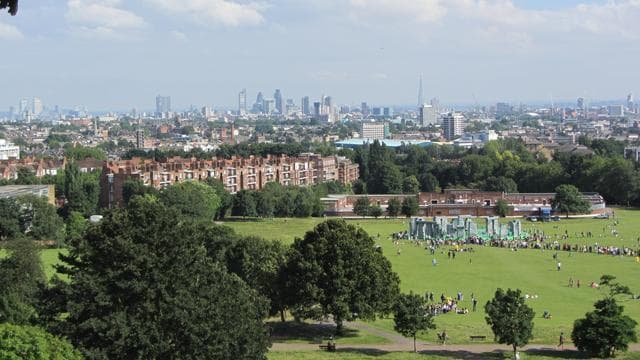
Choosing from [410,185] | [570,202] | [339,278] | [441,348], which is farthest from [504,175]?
[441,348]

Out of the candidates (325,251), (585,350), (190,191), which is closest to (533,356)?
(585,350)

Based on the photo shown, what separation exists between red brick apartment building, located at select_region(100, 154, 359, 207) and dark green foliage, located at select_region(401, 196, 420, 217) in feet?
54.1

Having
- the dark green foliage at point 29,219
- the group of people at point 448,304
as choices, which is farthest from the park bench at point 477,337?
the dark green foliage at point 29,219

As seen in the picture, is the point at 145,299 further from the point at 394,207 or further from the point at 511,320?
the point at 394,207

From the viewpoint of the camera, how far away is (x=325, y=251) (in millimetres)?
29531

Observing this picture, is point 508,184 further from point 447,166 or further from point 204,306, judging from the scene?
point 204,306

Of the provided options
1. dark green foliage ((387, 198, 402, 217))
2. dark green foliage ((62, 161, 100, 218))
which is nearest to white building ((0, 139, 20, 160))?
dark green foliage ((62, 161, 100, 218))

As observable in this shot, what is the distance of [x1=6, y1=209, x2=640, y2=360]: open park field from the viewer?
29938mm

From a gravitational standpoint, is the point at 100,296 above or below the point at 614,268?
above

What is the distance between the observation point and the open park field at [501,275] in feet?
98.2

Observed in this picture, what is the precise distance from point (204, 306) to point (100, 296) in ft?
7.08

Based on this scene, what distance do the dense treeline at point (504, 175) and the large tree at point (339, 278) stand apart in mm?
49837

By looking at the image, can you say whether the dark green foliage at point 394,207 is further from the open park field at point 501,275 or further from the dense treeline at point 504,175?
the dense treeline at point 504,175

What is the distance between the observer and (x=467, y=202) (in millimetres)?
73062
